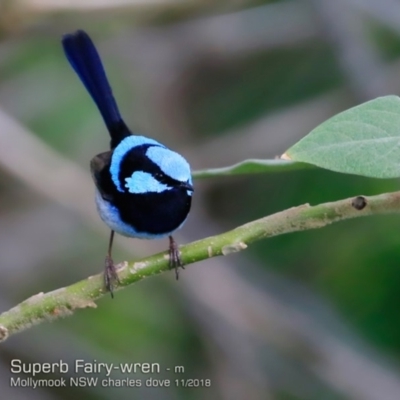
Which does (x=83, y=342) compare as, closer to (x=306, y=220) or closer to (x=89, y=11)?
(x=89, y=11)

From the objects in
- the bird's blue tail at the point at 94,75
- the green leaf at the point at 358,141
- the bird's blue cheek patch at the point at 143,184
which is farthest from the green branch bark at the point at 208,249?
the bird's blue tail at the point at 94,75

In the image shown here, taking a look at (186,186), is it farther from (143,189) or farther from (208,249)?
(208,249)

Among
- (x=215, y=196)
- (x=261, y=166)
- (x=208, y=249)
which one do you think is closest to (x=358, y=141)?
(x=261, y=166)

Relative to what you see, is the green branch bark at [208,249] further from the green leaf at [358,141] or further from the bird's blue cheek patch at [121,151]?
the bird's blue cheek patch at [121,151]

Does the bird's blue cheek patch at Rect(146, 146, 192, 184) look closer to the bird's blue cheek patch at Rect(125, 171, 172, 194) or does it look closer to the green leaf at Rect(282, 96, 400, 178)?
the bird's blue cheek patch at Rect(125, 171, 172, 194)

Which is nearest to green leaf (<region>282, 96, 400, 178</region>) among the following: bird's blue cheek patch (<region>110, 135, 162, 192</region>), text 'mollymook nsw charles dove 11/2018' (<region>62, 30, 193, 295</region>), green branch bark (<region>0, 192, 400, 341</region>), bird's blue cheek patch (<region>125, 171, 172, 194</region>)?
green branch bark (<region>0, 192, 400, 341</region>)

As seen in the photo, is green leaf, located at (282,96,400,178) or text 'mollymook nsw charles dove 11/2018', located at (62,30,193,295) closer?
green leaf, located at (282,96,400,178)
